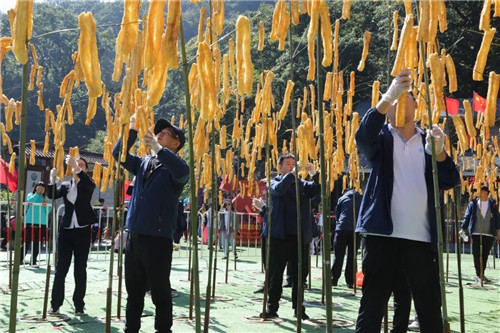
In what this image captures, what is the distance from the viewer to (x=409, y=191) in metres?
4.03

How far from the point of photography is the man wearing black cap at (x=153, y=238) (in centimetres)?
491

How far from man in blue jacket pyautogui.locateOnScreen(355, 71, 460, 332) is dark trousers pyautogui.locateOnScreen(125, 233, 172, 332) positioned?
1.63 meters

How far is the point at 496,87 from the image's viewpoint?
3.29 meters

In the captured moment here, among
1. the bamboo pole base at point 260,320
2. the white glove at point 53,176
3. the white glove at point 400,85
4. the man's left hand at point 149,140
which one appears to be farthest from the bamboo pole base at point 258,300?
the white glove at point 400,85

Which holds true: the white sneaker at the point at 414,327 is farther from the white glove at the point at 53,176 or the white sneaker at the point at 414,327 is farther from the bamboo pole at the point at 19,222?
the bamboo pole at the point at 19,222

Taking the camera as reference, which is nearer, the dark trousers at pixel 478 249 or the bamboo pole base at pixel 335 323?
the bamboo pole base at pixel 335 323

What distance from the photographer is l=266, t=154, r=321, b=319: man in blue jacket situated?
7320 millimetres

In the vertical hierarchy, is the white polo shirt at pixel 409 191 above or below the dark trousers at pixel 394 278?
above

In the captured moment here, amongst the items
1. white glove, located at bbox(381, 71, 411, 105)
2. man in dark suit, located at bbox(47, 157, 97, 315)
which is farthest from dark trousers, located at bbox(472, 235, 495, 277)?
white glove, located at bbox(381, 71, 411, 105)

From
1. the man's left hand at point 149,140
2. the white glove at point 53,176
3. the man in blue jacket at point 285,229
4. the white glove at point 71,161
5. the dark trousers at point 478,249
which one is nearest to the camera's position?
the man's left hand at point 149,140

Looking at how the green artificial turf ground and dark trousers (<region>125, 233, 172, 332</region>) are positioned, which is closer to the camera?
dark trousers (<region>125, 233, 172, 332</region>)

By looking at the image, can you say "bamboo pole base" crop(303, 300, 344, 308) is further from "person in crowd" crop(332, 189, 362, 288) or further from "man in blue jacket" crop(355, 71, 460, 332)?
"man in blue jacket" crop(355, 71, 460, 332)

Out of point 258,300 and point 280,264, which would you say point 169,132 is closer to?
point 280,264

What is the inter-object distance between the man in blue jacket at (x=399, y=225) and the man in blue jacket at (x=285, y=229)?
3.23 meters
